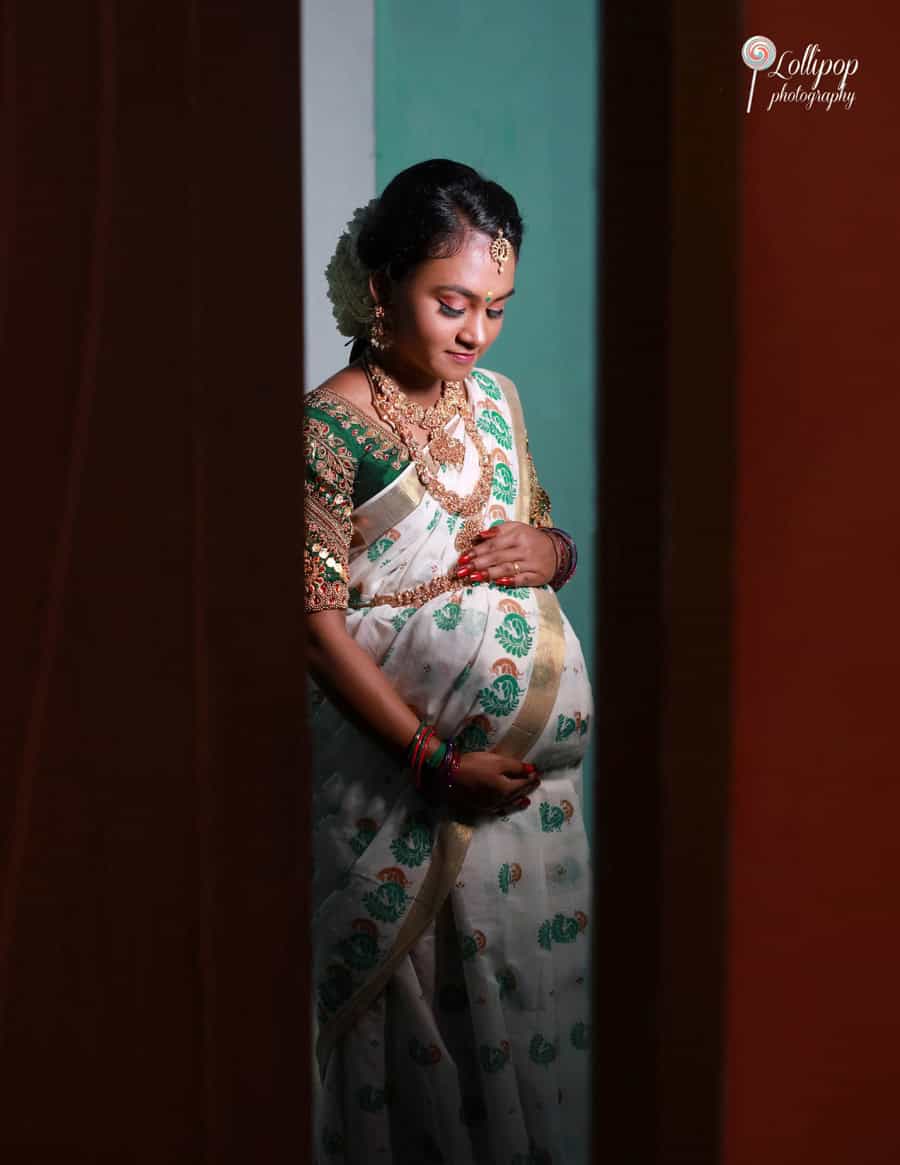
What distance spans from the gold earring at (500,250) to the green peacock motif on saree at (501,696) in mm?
348

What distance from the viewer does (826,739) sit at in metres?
0.60

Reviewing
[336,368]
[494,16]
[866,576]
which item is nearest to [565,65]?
[494,16]

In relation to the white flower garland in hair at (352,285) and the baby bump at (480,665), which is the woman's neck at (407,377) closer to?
the white flower garland in hair at (352,285)

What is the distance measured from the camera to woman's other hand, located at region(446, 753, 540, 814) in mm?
1062

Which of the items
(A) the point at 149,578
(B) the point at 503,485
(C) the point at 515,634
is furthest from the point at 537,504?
(A) the point at 149,578

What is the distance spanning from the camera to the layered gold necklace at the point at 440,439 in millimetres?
1092

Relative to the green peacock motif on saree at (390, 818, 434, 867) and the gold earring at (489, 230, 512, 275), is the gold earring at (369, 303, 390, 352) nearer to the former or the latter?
the gold earring at (489, 230, 512, 275)

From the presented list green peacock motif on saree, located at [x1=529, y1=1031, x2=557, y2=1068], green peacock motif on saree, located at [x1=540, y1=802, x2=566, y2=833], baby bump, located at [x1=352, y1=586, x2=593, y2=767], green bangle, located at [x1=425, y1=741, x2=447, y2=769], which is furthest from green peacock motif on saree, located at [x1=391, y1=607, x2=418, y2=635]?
green peacock motif on saree, located at [x1=529, y1=1031, x2=557, y2=1068]

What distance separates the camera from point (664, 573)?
0.49 m

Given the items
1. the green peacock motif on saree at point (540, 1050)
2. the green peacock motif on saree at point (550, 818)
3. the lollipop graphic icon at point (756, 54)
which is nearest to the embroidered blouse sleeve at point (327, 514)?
the green peacock motif on saree at point (550, 818)

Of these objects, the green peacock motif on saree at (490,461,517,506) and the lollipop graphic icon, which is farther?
the green peacock motif on saree at (490,461,517,506)

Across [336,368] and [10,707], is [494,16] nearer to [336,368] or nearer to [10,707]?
[336,368]

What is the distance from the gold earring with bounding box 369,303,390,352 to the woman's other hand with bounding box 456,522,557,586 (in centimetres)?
18

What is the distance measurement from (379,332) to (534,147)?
47cm
